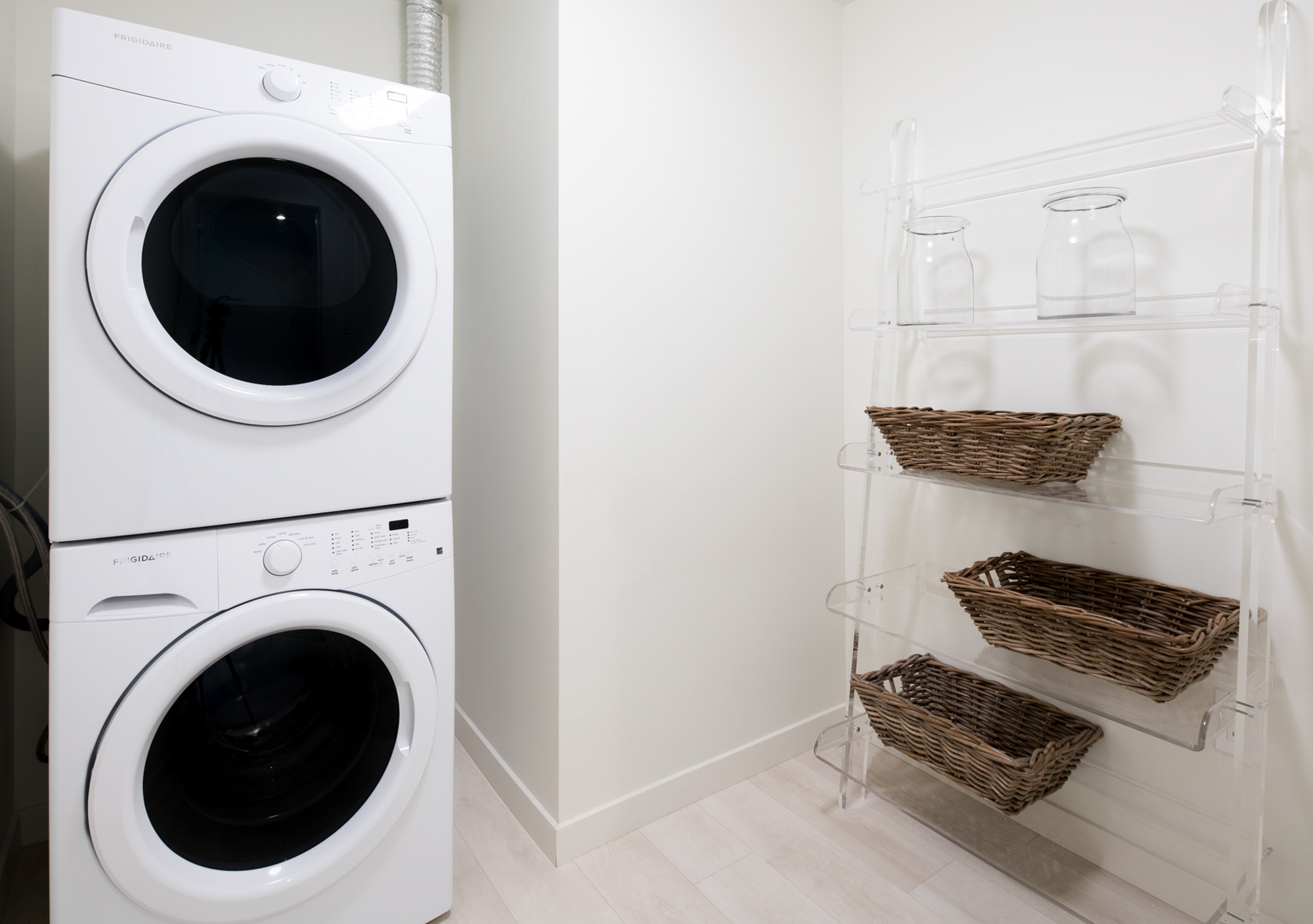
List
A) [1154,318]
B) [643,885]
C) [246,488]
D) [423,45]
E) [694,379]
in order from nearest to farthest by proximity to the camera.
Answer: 1. [246,488]
2. [1154,318]
3. [643,885]
4. [694,379]
5. [423,45]

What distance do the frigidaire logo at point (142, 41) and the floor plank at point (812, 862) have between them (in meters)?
1.89

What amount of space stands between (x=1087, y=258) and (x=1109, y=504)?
478 mm

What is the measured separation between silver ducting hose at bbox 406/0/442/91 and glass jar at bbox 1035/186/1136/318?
157 centimetres

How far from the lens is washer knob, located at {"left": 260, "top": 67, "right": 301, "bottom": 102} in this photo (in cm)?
112

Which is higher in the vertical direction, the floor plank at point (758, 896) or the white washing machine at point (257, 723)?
the white washing machine at point (257, 723)

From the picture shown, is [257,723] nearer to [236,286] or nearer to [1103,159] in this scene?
[236,286]

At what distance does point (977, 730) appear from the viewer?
1.65 metres

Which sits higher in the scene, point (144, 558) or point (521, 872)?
point (144, 558)

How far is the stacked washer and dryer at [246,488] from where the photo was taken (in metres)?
1.02

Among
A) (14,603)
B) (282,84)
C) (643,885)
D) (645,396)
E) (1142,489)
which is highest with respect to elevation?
(282,84)

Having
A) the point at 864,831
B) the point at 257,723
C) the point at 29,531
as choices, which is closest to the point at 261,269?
the point at 29,531

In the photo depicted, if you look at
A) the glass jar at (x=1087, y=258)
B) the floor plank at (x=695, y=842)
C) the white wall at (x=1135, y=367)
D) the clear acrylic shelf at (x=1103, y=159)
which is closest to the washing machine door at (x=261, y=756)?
the floor plank at (x=695, y=842)

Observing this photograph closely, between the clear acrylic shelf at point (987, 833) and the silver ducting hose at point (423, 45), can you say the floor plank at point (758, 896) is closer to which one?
the clear acrylic shelf at point (987, 833)

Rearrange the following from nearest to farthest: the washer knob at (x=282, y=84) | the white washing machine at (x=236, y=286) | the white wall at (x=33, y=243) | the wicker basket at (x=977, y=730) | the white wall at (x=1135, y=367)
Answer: the white washing machine at (x=236, y=286) < the washer knob at (x=282, y=84) < the white wall at (x=1135, y=367) < the wicker basket at (x=977, y=730) < the white wall at (x=33, y=243)
